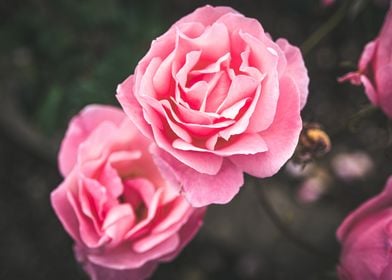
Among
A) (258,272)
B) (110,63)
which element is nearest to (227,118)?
(110,63)

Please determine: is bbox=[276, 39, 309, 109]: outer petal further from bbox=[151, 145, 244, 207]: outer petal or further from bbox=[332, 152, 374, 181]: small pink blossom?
bbox=[332, 152, 374, 181]: small pink blossom

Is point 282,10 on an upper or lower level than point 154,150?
lower

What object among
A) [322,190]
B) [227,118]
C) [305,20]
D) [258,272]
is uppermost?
[227,118]

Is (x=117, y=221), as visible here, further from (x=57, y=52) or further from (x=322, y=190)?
(x=322, y=190)

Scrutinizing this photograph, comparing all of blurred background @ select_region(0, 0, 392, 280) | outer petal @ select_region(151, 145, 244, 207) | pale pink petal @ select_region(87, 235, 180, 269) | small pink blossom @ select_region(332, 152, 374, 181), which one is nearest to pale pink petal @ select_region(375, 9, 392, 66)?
outer petal @ select_region(151, 145, 244, 207)

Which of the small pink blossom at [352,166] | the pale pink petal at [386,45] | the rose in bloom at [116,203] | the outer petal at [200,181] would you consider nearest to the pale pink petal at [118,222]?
the rose in bloom at [116,203]

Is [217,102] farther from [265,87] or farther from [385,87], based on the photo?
[385,87]

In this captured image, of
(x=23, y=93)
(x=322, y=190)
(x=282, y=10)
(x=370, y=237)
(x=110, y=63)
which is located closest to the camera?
(x=370, y=237)
